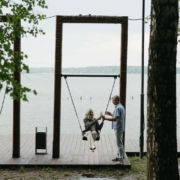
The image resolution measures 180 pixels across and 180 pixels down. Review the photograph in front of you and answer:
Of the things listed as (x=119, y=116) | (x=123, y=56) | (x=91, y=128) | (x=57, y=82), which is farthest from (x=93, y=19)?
(x=91, y=128)

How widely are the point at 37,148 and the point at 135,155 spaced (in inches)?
111

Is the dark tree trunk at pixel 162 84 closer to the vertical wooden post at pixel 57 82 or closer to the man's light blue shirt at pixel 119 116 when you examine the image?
the man's light blue shirt at pixel 119 116

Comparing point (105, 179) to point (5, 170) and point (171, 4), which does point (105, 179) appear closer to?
point (5, 170)

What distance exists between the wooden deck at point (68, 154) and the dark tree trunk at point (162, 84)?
4070 mm

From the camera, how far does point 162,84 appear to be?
566 cm

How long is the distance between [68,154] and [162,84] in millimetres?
5952

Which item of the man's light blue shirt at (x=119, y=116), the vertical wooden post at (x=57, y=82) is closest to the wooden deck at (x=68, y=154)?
the vertical wooden post at (x=57, y=82)

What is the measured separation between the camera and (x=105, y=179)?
8547mm

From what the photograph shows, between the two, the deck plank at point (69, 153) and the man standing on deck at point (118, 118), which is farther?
the deck plank at point (69, 153)

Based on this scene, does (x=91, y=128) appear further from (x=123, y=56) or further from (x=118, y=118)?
(x=123, y=56)

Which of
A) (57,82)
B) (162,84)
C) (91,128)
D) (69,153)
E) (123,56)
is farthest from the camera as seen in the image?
(69,153)

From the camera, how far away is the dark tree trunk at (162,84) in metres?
5.63

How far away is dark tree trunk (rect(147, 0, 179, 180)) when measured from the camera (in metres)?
5.63

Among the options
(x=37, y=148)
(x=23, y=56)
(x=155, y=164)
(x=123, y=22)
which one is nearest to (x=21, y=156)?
(x=37, y=148)
